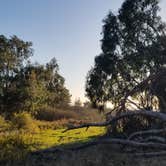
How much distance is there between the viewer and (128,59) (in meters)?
27.1

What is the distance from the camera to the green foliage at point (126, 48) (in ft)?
87.0

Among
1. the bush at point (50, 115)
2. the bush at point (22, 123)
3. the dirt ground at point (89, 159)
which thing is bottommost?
the dirt ground at point (89, 159)

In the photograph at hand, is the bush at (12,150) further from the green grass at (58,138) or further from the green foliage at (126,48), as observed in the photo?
the green foliage at (126,48)

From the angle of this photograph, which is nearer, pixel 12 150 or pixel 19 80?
pixel 12 150

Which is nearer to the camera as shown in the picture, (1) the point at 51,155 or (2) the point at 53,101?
(1) the point at 51,155

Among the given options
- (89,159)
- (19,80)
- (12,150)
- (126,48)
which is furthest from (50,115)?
(89,159)

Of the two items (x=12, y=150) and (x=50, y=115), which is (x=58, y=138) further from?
Answer: (x=50, y=115)

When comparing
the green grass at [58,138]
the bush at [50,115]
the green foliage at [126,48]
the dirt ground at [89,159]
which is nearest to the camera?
the dirt ground at [89,159]

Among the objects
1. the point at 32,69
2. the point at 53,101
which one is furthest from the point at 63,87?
the point at 32,69

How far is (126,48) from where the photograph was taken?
27.5 meters

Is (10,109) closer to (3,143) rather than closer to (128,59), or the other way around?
(128,59)

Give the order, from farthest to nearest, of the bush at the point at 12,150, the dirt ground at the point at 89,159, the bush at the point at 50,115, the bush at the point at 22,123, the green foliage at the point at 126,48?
the bush at the point at 50,115, the bush at the point at 22,123, the green foliage at the point at 126,48, the bush at the point at 12,150, the dirt ground at the point at 89,159

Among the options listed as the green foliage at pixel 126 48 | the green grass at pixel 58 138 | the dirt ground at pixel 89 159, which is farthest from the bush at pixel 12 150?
the green foliage at pixel 126 48

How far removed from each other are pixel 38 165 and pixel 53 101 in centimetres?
4037
